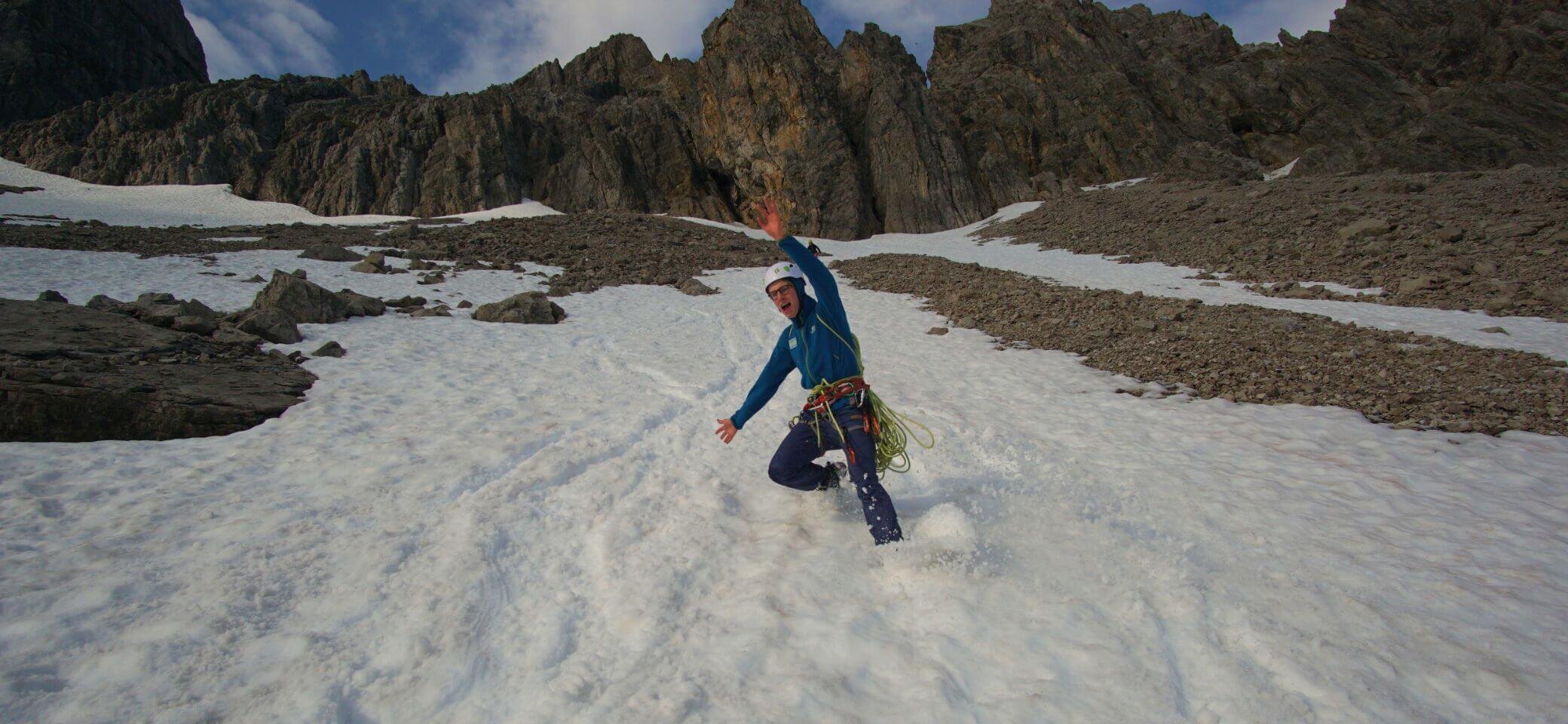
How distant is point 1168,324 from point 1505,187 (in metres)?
22.7

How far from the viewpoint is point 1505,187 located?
2306 cm

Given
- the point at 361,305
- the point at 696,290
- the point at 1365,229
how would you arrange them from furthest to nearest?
the point at 696,290
the point at 1365,229
the point at 361,305

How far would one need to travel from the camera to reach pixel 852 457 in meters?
4.90

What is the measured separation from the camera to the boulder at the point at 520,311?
1484 cm

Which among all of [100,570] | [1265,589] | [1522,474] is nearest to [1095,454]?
[1265,589]

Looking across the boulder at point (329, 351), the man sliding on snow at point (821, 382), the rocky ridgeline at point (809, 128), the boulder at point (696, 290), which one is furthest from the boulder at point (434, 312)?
the rocky ridgeline at point (809, 128)

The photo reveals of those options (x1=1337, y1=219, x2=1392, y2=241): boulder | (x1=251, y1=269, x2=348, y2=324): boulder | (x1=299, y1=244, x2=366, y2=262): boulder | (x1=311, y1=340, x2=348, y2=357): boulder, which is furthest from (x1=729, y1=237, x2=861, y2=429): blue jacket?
(x1=1337, y1=219, x2=1392, y2=241): boulder

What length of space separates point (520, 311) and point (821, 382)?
12227 millimetres

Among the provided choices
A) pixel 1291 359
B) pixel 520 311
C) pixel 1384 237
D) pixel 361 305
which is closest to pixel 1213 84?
pixel 1384 237

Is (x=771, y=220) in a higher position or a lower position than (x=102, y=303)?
higher

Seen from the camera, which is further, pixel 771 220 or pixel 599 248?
pixel 599 248

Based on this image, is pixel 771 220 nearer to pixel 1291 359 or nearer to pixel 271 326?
pixel 1291 359

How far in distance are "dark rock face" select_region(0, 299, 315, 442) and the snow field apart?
0.41 metres

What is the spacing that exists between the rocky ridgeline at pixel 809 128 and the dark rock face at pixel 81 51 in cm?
1104
